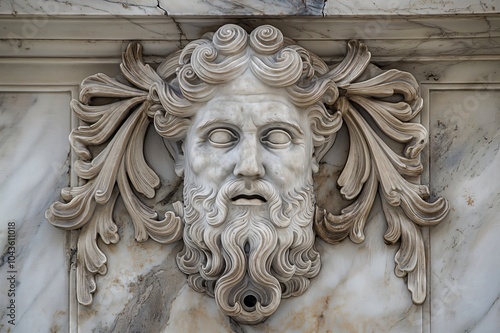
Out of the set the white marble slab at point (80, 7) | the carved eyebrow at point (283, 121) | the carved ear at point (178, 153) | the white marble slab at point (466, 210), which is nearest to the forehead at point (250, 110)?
the carved eyebrow at point (283, 121)

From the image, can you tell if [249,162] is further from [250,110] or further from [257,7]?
[257,7]

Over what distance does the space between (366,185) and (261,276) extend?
469mm

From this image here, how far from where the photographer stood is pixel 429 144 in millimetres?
3986

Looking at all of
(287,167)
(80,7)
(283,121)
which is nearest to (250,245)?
(287,167)

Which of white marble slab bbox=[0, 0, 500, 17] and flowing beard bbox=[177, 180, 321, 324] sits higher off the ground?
white marble slab bbox=[0, 0, 500, 17]

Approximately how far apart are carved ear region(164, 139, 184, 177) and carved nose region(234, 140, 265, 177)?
267 mm

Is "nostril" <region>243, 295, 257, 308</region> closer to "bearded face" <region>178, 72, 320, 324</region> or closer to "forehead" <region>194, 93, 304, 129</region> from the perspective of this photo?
"bearded face" <region>178, 72, 320, 324</region>

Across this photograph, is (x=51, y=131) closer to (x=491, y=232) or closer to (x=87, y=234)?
(x=87, y=234)

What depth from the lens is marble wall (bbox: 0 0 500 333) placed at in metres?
3.90

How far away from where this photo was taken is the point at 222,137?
150 inches

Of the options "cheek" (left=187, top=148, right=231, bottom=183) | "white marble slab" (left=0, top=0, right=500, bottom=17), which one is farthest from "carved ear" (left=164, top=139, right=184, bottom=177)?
"white marble slab" (left=0, top=0, right=500, bottom=17)

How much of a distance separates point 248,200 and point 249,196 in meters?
0.01

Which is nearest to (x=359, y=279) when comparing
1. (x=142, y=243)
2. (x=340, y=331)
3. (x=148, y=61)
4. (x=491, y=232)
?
(x=340, y=331)

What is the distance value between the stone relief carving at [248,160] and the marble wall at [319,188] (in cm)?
5
